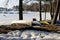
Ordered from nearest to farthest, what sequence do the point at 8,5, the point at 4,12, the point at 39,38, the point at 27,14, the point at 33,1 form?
1. the point at 39,38
2. the point at 8,5
3. the point at 4,12
4. the point at 33,1
5. the point at 27,14

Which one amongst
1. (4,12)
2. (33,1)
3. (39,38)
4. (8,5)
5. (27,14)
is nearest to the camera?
(39,38)

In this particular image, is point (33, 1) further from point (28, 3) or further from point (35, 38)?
point (35, 38)

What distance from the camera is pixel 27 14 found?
667 cm

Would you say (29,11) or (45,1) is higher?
(45,1)

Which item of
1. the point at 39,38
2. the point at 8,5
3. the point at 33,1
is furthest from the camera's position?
the point at 33,1

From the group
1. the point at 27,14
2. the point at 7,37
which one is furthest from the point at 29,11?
the point at 7,37

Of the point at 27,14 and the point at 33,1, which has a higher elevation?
the point at 33,1

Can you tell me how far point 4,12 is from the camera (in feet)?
Result: 19.0

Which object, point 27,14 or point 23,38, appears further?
point 27,14

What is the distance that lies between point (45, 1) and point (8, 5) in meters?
1.57

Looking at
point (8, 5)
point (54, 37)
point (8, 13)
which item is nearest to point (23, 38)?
point (54, 37)

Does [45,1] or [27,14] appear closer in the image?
[45,1]

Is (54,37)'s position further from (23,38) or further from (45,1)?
(45,1)

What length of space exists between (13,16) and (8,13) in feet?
1.70
